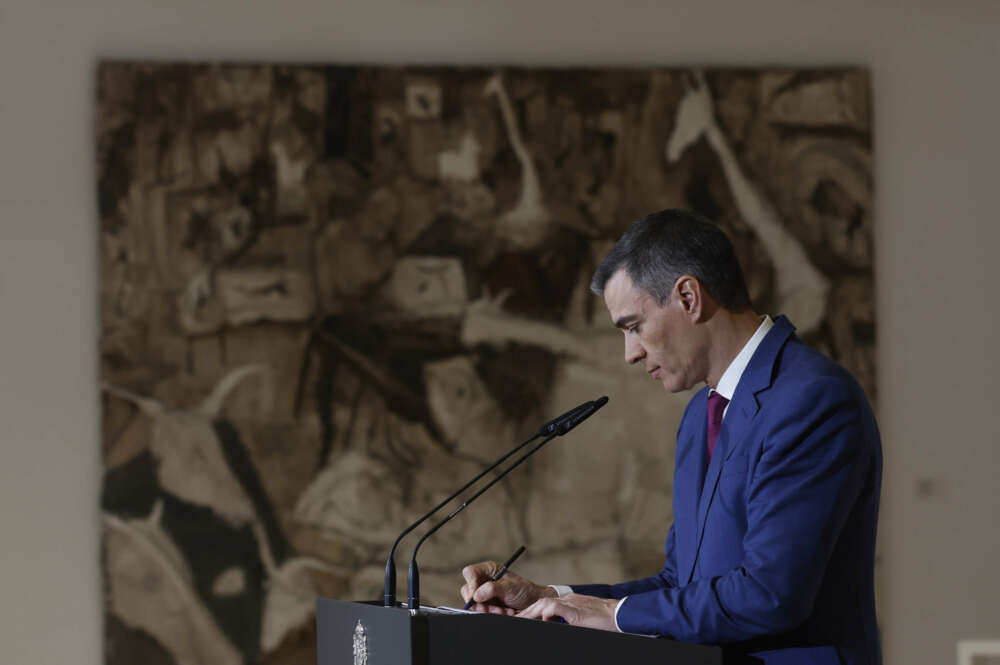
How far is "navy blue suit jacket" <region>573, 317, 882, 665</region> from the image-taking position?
2076 mm

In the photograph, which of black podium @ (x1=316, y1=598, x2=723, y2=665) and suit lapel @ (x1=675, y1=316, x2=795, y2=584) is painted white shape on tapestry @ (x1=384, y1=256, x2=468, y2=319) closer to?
suit lapel @ (x1=675, y1=316, x2=795, y2=584)

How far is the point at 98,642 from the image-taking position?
4387mm

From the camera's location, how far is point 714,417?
246cm

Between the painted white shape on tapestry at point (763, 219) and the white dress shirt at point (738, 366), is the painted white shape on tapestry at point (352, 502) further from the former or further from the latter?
the white dress shirt at point (738, 366)

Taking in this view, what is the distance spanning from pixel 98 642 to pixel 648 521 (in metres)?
2.09

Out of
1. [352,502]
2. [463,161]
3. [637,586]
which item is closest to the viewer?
[637,586]

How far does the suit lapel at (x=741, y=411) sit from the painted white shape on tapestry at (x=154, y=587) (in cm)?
255

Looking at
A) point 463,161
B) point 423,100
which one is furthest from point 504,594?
point 423,100

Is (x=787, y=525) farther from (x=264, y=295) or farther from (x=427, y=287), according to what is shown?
(x=264, y=295)

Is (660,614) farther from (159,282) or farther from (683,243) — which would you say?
(159,282)

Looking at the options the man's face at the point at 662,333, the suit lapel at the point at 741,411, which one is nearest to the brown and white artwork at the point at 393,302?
the man's face at the point at 662,333

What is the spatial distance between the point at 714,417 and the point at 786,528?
0.42 metres

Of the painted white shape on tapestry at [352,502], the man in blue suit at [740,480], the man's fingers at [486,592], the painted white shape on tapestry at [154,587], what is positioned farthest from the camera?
the painted white shape on tapestry at [352,502]

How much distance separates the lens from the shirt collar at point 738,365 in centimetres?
239
